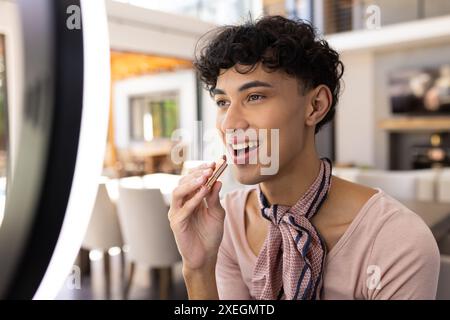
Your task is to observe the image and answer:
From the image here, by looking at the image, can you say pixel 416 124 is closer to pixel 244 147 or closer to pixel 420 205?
pixel 420 205

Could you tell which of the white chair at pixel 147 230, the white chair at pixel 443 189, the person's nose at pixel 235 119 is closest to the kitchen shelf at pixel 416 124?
the white chair at pixel 443 189

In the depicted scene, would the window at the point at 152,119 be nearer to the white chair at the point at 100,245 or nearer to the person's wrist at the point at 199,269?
the white chair at the point at 100,245

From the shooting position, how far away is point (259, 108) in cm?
54

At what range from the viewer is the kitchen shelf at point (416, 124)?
4816mm

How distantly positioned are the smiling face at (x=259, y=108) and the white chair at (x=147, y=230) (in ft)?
2.85

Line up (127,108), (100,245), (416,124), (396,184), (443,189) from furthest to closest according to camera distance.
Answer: (416,124)
(443,189)
(396,184)
(100,245)
(127,108)

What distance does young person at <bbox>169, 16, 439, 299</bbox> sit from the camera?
54cm

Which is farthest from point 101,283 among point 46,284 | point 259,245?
point 259,245

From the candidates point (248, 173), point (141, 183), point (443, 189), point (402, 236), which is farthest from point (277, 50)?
point (443, 189)

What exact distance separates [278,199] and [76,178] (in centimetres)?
29

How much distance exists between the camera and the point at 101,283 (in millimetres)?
1005

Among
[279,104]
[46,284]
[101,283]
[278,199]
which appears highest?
[279,104]

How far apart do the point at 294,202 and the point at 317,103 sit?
5.3 inches

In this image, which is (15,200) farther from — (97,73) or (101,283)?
(101,283)
